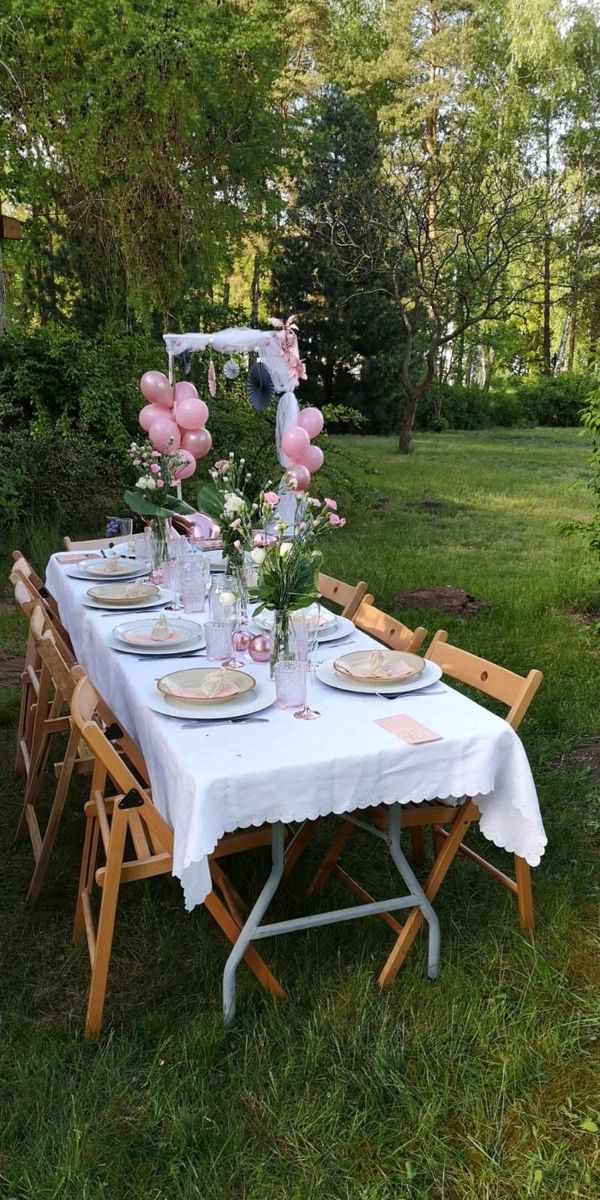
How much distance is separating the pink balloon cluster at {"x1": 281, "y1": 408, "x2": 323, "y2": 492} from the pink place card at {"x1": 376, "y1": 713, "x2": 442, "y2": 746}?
402 cm

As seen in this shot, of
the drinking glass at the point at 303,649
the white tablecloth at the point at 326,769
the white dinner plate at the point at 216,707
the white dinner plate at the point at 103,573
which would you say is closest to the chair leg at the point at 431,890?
the white tablecloth at the point at 326,769

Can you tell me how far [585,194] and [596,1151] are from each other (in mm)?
33188

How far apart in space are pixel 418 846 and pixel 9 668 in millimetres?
3428

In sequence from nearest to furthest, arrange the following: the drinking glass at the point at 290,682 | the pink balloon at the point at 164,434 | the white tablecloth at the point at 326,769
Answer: the white tablecloth at the point at 326,769, the drinking glass at the point at 290,682, the pink balloon at the point at 164,434

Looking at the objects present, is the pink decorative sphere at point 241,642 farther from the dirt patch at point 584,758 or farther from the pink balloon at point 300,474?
the pink balloon at point 300,474

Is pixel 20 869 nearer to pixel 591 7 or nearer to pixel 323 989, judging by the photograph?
pixel 323 989

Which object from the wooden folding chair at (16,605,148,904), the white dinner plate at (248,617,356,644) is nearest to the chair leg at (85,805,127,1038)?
the wooden folding chair at (16,605,148,904)

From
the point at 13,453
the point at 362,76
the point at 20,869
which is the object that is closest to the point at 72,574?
the point at 20,869

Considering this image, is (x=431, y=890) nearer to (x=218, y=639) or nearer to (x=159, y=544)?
(x=218, y=639)

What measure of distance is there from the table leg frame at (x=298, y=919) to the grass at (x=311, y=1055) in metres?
0.11

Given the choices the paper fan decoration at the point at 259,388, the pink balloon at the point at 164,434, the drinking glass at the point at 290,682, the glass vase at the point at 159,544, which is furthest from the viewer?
the paper fan decoration at the point at 259,388

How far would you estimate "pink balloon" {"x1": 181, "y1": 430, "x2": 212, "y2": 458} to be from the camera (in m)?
6.70

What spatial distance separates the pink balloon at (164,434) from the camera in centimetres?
647

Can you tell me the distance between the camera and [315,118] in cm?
2027
